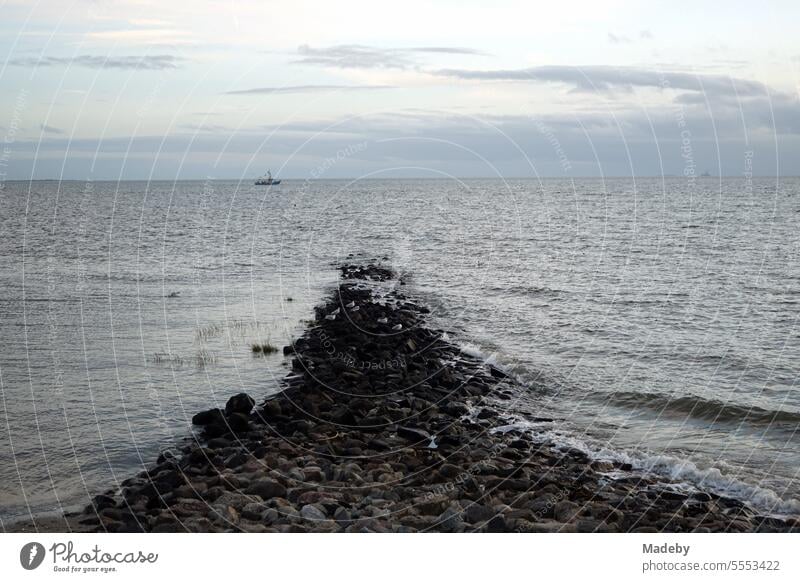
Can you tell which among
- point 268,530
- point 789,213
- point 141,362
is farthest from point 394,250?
point 789,213

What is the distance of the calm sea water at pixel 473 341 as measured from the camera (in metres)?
15.3

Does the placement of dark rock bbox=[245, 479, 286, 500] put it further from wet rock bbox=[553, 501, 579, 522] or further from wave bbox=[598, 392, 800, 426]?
wave bbox=[598, 392, 800, 426]

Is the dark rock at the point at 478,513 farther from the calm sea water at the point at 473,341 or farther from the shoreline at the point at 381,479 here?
the calm sea water at the point at 473,341

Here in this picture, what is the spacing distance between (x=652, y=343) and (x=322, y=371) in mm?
12696

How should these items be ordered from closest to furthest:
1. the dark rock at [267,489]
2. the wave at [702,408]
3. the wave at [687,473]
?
1. the dark rock at [267,489]
2. the wave at [687,473]
3. the wave at [702,408]

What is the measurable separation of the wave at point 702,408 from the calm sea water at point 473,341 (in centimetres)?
6

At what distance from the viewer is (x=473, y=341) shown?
27688mm

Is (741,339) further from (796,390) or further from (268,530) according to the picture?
(268,530)

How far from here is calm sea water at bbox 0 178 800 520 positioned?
50.3 feet

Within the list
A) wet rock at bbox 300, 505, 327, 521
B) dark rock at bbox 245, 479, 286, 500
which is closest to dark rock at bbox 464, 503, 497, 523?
wet rock at bbox 300, 505, 327, 521

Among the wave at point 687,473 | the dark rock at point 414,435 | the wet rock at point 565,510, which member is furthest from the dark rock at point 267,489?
the wave at point 687,473

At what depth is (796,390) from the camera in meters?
20.7
